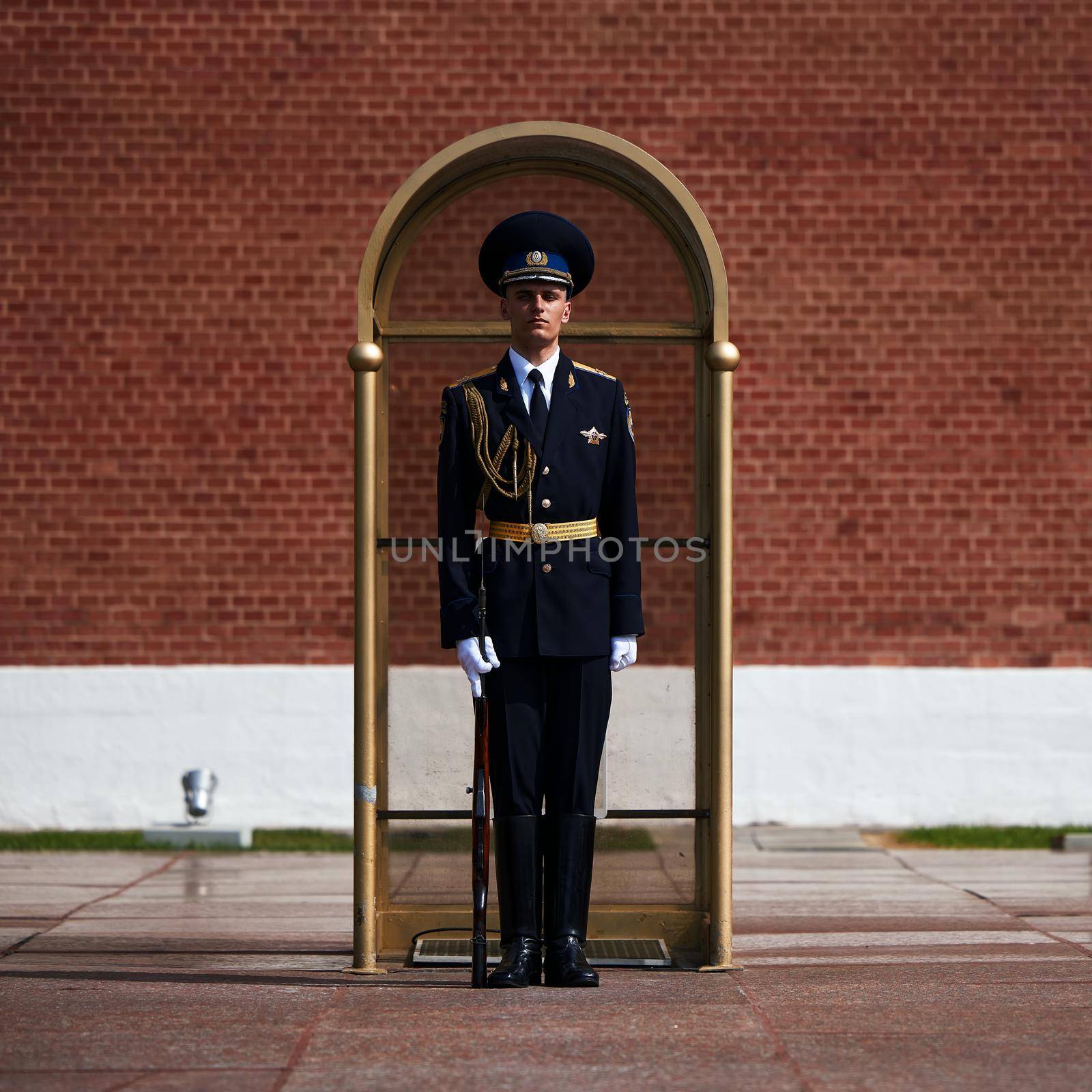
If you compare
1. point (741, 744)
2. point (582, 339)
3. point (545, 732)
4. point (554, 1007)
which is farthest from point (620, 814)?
point (741, 744)

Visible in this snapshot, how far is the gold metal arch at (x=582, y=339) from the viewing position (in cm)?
501

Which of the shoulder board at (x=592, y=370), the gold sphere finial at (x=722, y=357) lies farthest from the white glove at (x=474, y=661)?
the gold sphere finial at (x=722, y=357)

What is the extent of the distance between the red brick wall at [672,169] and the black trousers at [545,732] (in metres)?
4.88

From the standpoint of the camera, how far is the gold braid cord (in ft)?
15.6


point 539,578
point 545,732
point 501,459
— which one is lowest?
point 545,732

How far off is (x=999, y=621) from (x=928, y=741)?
0.78 meters

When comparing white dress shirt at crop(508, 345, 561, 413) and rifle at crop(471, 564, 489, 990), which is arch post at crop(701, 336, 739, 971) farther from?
rifle at crop(471, 564, 489, 990)

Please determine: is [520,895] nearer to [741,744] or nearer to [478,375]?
[478,375]

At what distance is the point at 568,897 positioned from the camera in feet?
15.5

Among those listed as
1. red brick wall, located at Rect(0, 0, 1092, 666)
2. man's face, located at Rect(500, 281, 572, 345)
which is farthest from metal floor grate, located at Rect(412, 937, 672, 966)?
red brick wall, located at Rect(0, 0, 1092, 666)

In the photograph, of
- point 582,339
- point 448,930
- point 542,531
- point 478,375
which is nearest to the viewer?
point 542,531

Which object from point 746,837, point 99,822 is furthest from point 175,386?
point 746,837

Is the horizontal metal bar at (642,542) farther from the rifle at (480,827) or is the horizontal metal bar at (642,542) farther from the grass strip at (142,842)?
the grass strip at (142,842)

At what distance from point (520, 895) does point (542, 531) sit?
996 millimetres
